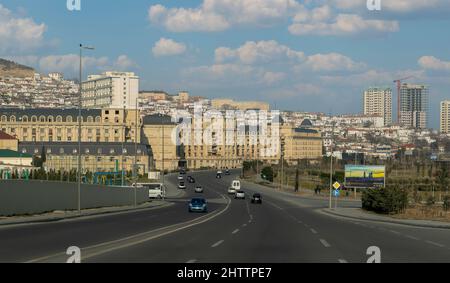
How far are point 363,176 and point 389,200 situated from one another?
88.1 feet

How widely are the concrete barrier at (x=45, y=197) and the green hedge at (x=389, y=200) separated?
76.9 feet

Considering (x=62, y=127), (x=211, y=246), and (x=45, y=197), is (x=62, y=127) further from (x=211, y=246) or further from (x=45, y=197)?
(x=211, y=246)

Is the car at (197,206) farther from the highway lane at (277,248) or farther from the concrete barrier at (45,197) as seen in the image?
the highway lane at (277,248)

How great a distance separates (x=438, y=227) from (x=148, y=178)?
91.6 metres

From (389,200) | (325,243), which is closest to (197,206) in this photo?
(389,200)

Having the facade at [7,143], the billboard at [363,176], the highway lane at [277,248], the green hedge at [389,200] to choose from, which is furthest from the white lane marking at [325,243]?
the facade at [7,143]

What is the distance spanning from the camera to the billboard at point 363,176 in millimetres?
80938

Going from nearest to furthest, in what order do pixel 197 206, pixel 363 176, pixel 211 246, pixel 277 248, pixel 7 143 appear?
pixel 277 248 < pixel 211 246 < pixel 197 206 < pixel 363 176 < pixel 7 143

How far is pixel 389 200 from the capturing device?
5534cm

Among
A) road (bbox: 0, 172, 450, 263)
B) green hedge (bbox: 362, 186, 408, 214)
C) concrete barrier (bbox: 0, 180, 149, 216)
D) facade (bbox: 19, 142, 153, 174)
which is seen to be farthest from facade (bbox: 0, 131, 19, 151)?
road (bbox: 0, 172, 450, 263)

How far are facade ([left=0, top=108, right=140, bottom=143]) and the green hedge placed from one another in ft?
356

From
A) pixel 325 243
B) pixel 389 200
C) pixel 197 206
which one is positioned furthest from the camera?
pixel 197 206

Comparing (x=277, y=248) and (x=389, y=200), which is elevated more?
(x=277, y=248)
